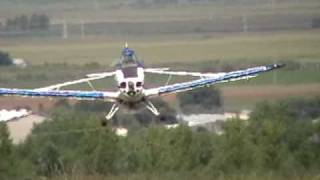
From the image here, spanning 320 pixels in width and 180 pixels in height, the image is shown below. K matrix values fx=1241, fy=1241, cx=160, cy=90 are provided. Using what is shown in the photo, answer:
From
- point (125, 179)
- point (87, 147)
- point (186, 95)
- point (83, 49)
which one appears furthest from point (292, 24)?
point (125, 179)

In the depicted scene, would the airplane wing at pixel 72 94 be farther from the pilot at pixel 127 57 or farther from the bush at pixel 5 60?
the bush at pixel 5 60

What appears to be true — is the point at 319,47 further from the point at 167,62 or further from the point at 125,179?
the point at 125,179

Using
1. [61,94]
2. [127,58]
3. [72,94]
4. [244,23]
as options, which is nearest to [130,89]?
[127,58]

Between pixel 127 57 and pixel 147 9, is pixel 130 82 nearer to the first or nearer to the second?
pixel 127 57

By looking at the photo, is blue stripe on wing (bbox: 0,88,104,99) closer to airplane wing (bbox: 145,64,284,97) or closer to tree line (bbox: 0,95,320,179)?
airplane wing (bbox: 145,64,284,97)

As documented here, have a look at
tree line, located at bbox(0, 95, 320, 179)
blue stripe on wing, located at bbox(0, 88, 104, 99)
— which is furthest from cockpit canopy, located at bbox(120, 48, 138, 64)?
tree line, located at bbox(0, 95, 320, 179)
